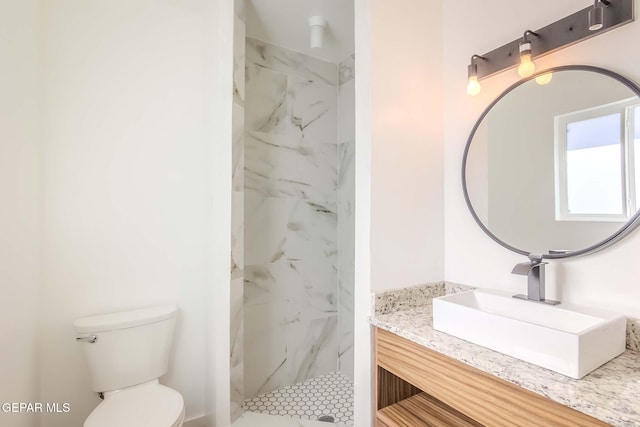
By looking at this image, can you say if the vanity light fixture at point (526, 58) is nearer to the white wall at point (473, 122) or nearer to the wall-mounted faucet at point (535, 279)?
the white wall at point (473, 122)

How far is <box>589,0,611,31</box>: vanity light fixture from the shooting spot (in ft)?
2.95

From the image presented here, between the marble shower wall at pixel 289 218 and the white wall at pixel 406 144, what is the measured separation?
1.14 m

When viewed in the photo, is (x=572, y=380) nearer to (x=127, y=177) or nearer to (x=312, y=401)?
(x=312, y=401)

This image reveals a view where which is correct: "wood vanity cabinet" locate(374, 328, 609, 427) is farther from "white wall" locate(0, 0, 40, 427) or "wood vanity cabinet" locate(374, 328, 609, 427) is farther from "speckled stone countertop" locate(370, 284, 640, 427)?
"white wall" locate(0, 0, 40, 427)

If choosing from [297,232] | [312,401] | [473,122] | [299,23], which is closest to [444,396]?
[473,122]

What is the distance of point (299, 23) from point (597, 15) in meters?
1.59

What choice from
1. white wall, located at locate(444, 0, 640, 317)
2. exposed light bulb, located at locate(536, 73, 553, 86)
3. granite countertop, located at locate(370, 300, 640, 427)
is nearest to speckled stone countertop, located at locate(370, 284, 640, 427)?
granite countertop, located at locate(370, 300, 640, 427)

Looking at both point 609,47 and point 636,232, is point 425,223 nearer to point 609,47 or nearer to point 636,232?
point 636,232

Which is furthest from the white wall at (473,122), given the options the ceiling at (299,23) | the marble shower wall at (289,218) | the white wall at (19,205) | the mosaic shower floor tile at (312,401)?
the white wall at (19,205)

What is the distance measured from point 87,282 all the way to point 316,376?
1761 mm

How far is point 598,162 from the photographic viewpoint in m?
0.97

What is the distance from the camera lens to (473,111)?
1344 mm

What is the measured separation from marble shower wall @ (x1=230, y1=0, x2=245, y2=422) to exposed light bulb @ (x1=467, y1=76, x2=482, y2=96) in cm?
124

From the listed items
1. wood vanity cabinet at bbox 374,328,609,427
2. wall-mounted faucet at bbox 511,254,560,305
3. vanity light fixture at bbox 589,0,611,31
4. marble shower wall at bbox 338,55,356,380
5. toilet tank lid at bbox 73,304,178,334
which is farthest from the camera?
marble shower wall at bbox 338,55,356,380
